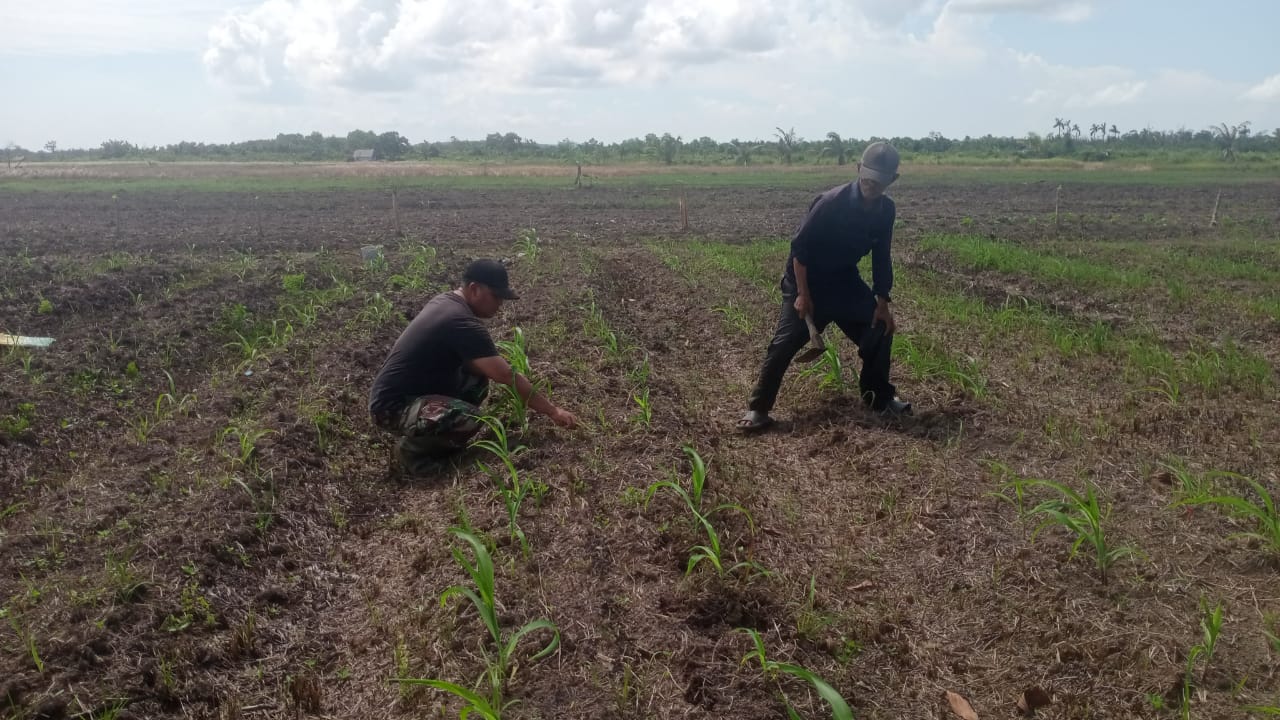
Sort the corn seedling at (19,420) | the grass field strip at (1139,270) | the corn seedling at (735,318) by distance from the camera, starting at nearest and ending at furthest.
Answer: the corn seedling at (19,420)
the corn seedling at (735,318)
the grass field strip at (1139,270)

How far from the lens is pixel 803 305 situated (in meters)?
5.54

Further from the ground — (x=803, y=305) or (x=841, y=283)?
(x=841, y=283)

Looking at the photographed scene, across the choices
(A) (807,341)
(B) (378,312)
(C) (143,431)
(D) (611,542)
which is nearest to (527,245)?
(B) (378,312)

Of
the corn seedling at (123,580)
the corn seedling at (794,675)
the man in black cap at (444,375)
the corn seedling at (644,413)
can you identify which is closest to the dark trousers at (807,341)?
the corn seedling at (644,413)

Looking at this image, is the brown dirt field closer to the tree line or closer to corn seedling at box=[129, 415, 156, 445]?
corn seedling at box=[129, 415, 156, 445]

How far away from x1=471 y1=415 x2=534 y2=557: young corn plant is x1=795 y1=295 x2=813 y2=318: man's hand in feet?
6.53

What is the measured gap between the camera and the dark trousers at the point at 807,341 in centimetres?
561

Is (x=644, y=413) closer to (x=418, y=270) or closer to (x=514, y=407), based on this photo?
(x=514, y=407)

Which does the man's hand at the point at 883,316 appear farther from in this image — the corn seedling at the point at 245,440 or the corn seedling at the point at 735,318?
the corn seedling at the point at 245,440

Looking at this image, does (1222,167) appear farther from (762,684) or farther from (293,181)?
(762,684)

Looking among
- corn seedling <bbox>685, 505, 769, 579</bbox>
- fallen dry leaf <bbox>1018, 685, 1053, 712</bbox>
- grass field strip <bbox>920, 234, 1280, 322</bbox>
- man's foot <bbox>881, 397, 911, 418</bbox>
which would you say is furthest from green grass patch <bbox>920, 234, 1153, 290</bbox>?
fallen dry leaf <bbox>1018, 685, 1053, 712</bbox>

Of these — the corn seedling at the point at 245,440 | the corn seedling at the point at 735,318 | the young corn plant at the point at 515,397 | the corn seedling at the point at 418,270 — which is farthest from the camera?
the corn seedling at the point at 418,270

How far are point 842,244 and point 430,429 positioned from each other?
282 centimetres

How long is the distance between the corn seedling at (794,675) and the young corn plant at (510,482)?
1146mm
